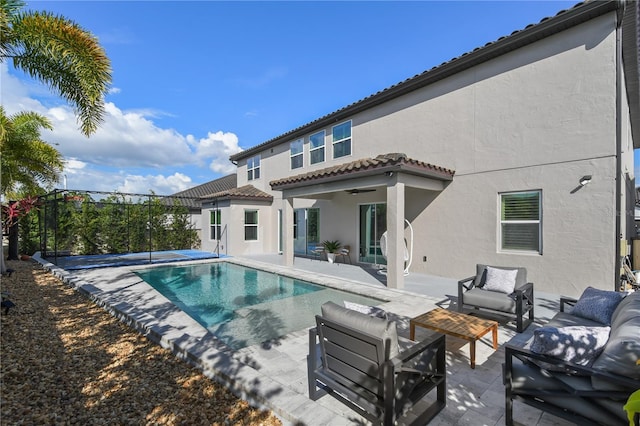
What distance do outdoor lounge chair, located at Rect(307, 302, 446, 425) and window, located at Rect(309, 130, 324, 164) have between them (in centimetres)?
1332

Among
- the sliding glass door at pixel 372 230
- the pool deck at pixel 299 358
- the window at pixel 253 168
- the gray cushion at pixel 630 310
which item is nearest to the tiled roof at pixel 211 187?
the window at pixel 253 168

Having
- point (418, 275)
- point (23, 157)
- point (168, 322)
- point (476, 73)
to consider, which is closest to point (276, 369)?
point (168, 322)

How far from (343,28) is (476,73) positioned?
571cm

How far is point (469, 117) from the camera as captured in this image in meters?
10.5

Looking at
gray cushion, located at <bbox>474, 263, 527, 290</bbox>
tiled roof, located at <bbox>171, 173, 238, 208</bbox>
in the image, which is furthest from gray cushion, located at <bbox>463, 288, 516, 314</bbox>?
tiled roof, located at <bbox>171, 173, 238, 208</bbox>

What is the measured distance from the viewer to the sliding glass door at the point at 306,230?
1734 centimetres

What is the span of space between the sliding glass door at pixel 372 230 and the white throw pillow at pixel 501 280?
6736mm

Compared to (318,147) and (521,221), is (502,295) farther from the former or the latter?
(318,147)

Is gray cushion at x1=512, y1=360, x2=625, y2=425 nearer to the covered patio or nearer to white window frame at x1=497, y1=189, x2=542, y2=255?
the covered patio

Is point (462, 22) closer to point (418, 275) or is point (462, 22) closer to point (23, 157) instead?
point (418, 275)

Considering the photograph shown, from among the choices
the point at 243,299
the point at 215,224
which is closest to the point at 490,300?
the point at 243,299

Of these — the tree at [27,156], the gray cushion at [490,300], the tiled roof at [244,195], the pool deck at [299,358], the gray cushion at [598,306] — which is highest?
the tree at [27,156]

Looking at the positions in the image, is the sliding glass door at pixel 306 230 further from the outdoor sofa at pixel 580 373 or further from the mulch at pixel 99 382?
the outdoor sofa at pixel 580 373

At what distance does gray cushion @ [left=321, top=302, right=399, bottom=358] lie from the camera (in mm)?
3100
